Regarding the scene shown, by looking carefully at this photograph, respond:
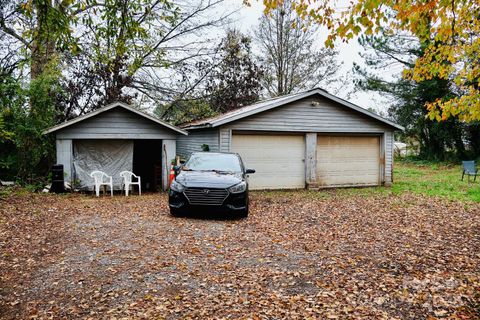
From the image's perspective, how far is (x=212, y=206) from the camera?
8.31 m

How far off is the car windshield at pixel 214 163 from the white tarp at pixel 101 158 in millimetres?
5335

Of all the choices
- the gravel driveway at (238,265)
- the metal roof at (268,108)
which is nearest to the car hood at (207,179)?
the gravel driveway at (238,265)

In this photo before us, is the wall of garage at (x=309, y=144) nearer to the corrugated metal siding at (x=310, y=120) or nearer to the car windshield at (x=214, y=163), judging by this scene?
the corrugated metal siding at (x=310, y=120)

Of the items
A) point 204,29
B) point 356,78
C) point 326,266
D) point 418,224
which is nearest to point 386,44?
point 356,78

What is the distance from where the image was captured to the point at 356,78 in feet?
91.4

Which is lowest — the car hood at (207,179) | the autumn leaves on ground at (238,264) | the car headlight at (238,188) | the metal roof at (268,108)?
the autumn leaves on ground at (238,264)

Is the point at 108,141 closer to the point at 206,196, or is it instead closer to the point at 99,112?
the point at 99,112

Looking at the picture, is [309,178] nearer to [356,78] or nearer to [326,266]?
[326,266]

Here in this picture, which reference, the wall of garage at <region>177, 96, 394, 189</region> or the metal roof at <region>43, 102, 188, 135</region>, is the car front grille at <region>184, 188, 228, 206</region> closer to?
the wall of garage at <region>177, 96, 394, 189</region>

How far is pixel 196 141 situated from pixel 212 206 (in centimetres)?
765

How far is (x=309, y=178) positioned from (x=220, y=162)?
A: 19.7 feet

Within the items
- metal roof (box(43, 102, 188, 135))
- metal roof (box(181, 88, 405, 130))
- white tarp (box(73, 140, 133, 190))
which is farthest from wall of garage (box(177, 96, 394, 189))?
white tarp (box(73, 140, 133, 190))

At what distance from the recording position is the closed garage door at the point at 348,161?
15.1 meters

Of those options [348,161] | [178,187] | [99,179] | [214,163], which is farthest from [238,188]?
[348,161]
